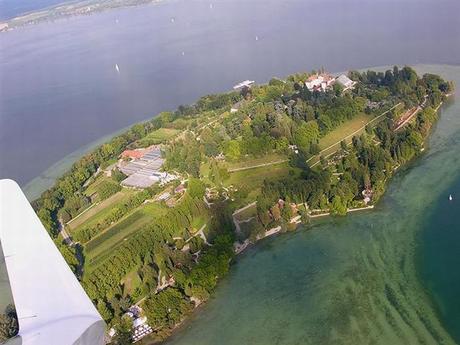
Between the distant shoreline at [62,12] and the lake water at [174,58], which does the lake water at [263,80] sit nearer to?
the lake water at [174,58]

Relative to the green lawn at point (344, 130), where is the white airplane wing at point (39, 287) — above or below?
above

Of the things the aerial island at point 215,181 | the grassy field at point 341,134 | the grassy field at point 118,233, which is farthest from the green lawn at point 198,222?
the grassy field at point 341,134

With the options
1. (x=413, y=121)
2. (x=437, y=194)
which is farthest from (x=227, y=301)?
(x=413, y=121)

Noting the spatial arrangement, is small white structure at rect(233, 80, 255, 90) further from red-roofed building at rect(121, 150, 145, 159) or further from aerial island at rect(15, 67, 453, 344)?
red-roofed building at rect(121, 150, 145, 159)

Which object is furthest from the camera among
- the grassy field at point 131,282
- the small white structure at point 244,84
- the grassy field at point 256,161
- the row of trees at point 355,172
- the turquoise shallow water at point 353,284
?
the small white structure at point 244,84

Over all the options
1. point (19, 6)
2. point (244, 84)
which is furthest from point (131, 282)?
point (19, 6)

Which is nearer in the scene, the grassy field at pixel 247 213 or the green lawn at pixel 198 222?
the green lawn at pixel 198 222
